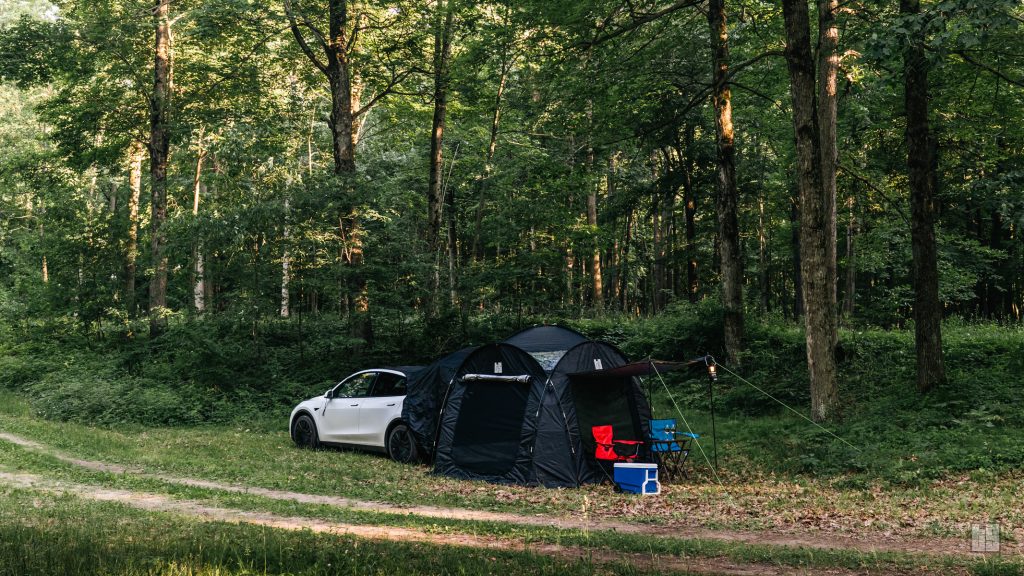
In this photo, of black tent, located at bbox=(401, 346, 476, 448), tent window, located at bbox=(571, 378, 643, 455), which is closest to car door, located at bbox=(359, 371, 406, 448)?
black tent, located at bbox=(401, 346, 476, 448)

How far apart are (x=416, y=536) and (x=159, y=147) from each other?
20302 millimetres

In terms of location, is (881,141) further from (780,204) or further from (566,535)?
(566,535)

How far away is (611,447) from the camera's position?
12.2 metres

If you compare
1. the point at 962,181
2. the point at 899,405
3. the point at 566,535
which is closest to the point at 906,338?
the point at 899,405

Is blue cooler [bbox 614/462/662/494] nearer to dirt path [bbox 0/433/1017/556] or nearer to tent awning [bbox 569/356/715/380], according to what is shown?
tent awning [bbox 569/356/715/380]

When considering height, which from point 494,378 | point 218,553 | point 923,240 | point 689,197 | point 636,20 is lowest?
point 218,553

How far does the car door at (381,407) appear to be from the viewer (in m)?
13.9

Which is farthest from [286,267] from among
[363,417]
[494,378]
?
[494,378]

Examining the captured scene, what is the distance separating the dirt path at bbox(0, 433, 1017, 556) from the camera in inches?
295

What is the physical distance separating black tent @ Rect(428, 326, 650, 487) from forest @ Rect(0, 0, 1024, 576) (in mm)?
774

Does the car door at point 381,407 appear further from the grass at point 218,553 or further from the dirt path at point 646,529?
the grass at point 218,553

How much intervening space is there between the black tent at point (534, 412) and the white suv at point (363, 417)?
4.13ft
